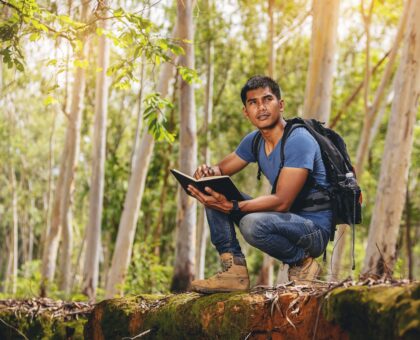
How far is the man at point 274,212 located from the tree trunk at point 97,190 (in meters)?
9.26

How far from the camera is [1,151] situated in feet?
108

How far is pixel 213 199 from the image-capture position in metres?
4.52

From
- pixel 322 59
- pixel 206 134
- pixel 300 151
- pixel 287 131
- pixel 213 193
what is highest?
pixel 322 59

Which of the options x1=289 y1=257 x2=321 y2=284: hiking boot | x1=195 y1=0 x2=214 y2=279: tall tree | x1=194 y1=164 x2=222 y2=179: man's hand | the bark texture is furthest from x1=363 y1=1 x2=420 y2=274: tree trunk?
x1=195 y1=0 x2=214 y2=279: tall tree

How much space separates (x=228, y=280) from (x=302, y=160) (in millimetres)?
957

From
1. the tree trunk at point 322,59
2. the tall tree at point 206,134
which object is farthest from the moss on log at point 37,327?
the tall tree at point 206,134

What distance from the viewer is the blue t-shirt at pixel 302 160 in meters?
4.36

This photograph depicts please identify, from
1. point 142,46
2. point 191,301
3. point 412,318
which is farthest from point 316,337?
point 142,46

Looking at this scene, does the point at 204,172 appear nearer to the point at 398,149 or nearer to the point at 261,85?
the point at 261,85

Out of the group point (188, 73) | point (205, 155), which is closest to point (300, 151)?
point (188, 73)

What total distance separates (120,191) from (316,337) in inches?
692

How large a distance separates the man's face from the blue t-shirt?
0.55ft

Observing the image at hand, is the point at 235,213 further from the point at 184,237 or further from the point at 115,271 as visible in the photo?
the point at 115,271

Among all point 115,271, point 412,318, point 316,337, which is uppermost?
point 412,318
